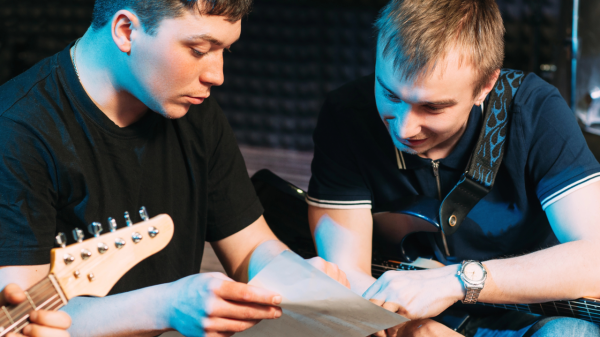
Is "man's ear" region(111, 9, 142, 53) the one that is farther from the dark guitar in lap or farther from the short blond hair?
the dark guitar in lap

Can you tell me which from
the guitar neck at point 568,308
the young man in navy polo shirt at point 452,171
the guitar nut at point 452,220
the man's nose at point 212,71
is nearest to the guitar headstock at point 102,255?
the man's nose at point 212,71

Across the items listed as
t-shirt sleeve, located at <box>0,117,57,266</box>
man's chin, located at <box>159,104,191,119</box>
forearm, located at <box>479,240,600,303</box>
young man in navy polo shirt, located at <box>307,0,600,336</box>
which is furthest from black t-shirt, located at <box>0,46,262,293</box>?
forearm, located at <box>479,240,600,303</box>

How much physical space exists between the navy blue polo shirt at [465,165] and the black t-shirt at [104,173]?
29cm

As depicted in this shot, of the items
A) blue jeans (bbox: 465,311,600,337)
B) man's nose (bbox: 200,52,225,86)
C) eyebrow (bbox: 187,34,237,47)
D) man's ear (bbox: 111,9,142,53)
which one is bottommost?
blue jeans (bbox: 465,311,600,337)

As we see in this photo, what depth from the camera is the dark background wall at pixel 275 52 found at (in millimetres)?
3758

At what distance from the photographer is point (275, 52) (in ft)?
13.0

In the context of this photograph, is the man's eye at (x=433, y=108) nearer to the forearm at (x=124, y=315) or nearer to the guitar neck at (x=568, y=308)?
the guitar neck at (x=568, y=308)

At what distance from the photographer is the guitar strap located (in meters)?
1.37

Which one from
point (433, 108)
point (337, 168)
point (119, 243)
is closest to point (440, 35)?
point (433, 108)

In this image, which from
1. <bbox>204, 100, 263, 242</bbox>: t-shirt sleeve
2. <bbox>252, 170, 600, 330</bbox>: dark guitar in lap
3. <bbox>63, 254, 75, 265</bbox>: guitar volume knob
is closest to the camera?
<bbox>63, 254, 75, 265</bbox>: guitar volume knob

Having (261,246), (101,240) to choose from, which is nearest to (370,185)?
(261,246)

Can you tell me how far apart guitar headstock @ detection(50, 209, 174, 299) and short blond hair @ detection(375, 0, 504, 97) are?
2.15 feet

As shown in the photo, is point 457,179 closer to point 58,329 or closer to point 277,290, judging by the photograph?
point 277,290

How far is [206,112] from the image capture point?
142cm
